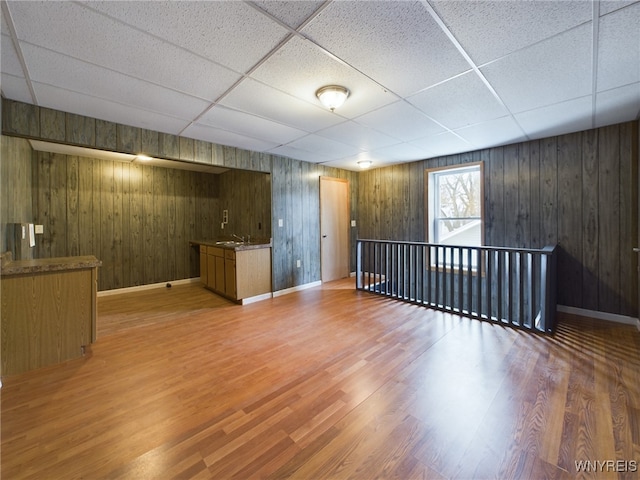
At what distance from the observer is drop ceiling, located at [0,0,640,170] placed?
1562 mm

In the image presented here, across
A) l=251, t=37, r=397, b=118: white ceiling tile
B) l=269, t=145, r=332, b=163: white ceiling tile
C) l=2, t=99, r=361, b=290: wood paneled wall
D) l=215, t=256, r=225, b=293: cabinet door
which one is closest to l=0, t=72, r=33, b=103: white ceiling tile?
l=2, t=99, r=361, b=290: wood paneled wall

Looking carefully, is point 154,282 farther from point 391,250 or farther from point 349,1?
point 349,1

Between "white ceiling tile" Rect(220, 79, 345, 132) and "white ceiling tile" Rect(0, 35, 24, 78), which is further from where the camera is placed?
"white ceiling tile" Rect(220, 79, 345, 132)

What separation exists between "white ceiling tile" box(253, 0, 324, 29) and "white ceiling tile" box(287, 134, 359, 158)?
215cm

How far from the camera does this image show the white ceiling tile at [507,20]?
4.98 feet

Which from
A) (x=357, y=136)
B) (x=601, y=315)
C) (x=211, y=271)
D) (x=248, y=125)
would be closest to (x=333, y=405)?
(x=248, y=125)

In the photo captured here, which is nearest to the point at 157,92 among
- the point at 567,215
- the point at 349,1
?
the point at 349,1

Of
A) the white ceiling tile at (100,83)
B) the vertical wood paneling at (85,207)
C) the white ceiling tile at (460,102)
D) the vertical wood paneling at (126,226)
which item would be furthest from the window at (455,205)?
the vertical wood paneling at (85,207)

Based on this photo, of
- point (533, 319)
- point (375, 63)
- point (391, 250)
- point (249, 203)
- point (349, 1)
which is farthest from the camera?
point (249, 203)

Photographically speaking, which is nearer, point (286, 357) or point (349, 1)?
point (349, 1)

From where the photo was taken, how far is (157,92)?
246 cm

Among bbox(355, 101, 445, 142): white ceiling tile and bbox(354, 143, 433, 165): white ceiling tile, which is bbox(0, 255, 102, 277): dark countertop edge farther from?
bbox(354, 143, 433, 165): white ceiling tile

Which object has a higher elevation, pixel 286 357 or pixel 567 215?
pixel 567 215

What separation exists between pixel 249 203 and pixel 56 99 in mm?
3108
